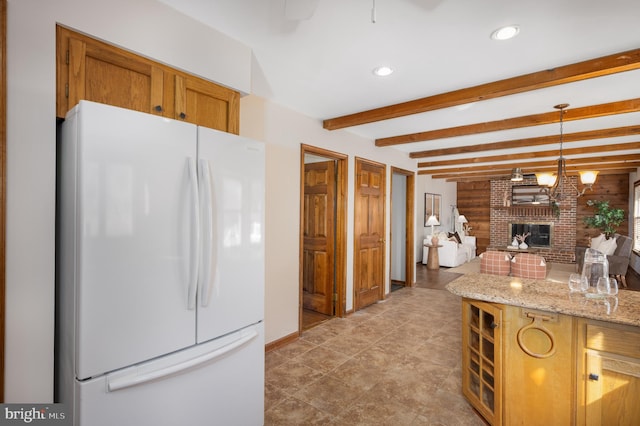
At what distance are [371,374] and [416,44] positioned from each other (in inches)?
104

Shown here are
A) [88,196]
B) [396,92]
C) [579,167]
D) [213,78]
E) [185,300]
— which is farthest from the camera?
[579,167]

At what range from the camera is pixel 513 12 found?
1796mm

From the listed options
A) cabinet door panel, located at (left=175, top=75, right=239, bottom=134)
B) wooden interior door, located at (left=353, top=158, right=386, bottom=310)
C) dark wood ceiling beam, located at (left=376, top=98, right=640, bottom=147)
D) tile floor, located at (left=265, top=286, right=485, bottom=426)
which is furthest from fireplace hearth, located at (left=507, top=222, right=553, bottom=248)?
cabinet door panel, located at (left=175, top=75, right=239, bottom=134)

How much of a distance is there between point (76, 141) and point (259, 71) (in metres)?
1.65

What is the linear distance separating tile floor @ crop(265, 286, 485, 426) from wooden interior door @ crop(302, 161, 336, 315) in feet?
1.48

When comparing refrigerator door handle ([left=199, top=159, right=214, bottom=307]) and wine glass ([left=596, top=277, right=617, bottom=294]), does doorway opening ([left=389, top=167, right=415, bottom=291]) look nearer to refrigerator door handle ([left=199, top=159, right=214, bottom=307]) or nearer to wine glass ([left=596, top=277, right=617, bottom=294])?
wine glass ([left=596, top=277, right=617, bottom=294])

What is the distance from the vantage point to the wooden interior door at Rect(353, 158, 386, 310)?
15.1ft

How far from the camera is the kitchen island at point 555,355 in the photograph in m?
1.65

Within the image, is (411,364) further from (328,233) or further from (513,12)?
(513,12)

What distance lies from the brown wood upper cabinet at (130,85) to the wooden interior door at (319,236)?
2302 millimetres

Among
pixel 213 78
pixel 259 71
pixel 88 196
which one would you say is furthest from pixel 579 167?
pixel 88 196

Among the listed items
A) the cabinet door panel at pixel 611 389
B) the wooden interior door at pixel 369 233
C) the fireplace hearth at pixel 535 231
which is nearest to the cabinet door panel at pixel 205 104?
the cabinet door panel at pixel 611 389

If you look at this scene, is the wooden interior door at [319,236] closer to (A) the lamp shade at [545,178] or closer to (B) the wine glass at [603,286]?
(B) the wine glass at [603,286]

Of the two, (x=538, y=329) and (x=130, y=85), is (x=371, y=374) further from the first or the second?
(x=130, y=85)
